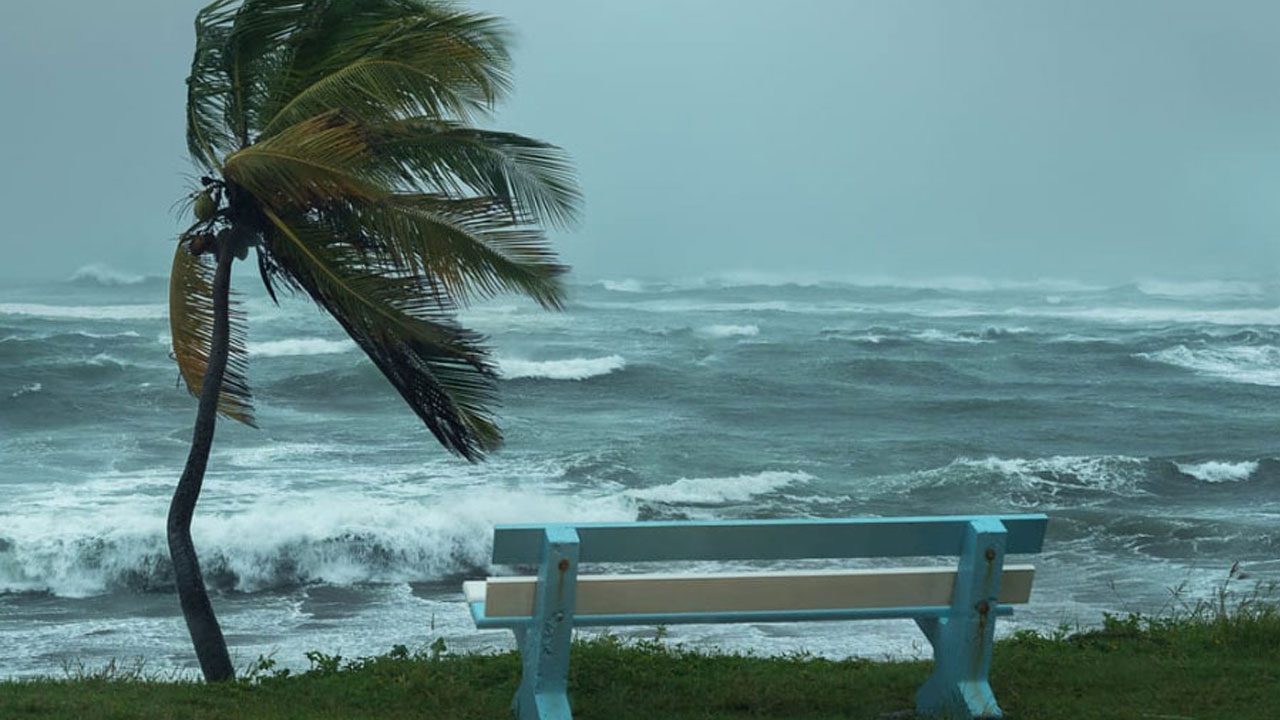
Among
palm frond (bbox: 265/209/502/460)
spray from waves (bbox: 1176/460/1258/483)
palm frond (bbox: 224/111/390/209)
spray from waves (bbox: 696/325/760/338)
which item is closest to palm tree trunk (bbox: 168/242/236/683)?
palm frond (bbox: 265/209/502/460)

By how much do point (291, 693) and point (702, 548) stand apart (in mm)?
2061

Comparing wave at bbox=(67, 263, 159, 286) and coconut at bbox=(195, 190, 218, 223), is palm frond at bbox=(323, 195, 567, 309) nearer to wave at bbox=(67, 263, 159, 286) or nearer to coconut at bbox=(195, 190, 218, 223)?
coconut at bbox=(195, 190, 218, 223)

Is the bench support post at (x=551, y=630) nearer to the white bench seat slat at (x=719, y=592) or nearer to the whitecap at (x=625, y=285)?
the white bench seat slat at (x=719, y=592)

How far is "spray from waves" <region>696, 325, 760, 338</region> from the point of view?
35188mm

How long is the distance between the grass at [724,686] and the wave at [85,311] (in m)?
31.8

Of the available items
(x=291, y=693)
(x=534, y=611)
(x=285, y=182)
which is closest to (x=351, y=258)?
(x=285, y=182)

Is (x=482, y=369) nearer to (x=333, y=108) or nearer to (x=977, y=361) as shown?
(x=333, y=108)

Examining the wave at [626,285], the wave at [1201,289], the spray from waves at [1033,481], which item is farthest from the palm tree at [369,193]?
the wave at [1201,289]

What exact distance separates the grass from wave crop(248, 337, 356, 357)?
957 inches

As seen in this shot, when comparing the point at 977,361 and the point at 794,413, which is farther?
the point at 977,361

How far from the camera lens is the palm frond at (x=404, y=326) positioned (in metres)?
6.44

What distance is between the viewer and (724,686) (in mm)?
5781

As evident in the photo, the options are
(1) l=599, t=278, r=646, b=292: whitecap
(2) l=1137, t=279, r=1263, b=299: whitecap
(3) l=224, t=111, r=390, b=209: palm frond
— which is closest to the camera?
(3) l=224, t=111, r=390, b=209: palm frond

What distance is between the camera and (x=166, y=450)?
19281 millimetres
